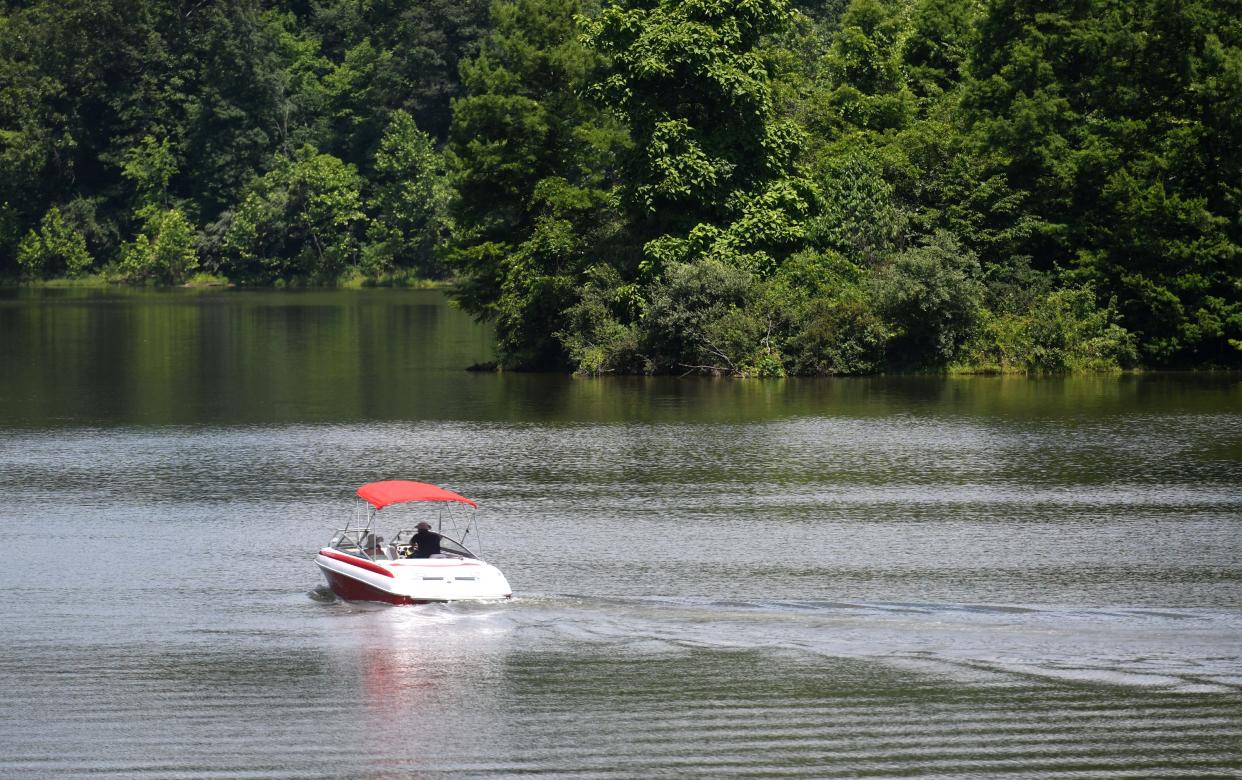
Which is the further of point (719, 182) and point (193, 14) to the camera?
point (193, 14)

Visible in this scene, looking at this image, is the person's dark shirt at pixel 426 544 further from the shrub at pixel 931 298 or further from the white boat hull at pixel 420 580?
the shrub at pixel 931 298

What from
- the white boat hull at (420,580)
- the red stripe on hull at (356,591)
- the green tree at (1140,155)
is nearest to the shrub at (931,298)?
the green tree at (1140,155)

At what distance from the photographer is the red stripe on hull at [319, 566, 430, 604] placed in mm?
30734

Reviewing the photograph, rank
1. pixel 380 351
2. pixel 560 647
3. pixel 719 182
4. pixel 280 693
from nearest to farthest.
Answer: pixel 280 693, pixel 560 647, pixel 719 182, pixel 380 351

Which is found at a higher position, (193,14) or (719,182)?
(193,14)

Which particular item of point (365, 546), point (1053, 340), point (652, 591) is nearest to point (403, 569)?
point (365, 546)

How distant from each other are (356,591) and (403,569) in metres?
1.25

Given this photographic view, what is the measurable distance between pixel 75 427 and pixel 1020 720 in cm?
4008

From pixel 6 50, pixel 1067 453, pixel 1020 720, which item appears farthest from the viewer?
pixel 6 50

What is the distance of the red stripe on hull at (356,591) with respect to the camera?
101 ft

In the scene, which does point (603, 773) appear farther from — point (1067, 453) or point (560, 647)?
point (1067, 453)

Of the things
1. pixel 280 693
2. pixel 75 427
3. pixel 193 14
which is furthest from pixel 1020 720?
pixel 193 14

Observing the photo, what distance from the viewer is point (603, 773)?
70.7 ft

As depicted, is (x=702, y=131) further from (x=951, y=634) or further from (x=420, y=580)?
(x=951, y=634)
